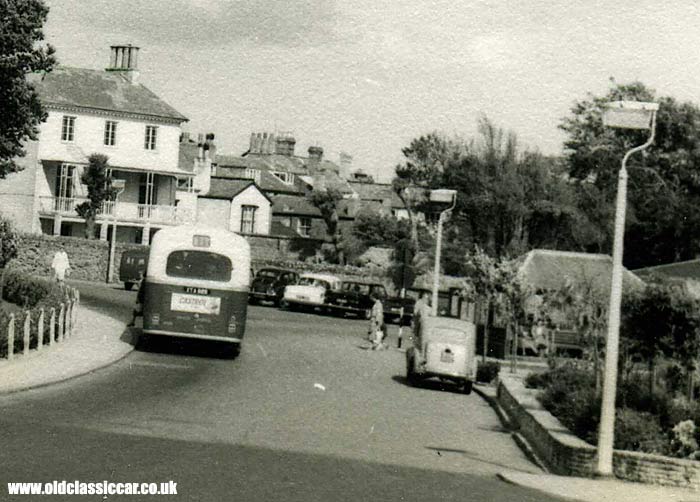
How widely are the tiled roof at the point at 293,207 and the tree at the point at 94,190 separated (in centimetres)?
2342

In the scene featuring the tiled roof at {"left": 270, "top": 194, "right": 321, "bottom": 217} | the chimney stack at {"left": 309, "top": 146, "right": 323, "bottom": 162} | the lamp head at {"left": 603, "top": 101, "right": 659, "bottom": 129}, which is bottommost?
the lamp head at {"left": 603, "top": 101, "right": 659, "bottom": 129}

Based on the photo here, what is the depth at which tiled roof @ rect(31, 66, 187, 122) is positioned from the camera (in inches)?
2376

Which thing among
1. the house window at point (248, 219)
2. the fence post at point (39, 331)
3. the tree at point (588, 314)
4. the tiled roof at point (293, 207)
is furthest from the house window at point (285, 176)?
the fence post at point (39, 331)

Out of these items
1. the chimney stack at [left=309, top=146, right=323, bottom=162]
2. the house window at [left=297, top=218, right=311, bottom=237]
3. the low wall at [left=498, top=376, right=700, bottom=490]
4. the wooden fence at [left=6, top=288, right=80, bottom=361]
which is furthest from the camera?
the chimney stack at [left=309, top=146, right=323, bottom=162]

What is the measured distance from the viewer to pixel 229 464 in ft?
37.0

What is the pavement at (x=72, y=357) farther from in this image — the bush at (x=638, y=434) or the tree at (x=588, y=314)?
the tree at (x=588, y=314)

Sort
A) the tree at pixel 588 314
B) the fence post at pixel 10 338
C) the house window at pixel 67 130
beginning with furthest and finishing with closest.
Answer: the house window at pixel 67 130
the fence post at pixel 10 338
the tree at pixel 588 314

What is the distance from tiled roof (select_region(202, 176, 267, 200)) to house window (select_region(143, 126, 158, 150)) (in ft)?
48.2

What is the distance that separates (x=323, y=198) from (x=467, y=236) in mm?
17521

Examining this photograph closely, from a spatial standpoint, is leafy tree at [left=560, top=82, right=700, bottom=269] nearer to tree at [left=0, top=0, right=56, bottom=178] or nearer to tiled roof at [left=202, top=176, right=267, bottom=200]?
tiled roof at [left=202, top=176, right=267, bottom=200]

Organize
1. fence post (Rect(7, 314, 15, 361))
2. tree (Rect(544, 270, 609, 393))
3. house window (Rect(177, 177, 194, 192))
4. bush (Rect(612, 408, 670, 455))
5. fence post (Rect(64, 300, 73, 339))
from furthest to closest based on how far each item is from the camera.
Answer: house window (Rect(177, 177, 194, 192))
fence post (Rect(64, 300, 73, 339))
fence post (Rect(7, 314, 15, 361))
tree (Rect(544, 270, 609, 393))
bush (Rect(612, 408, 670, 455))

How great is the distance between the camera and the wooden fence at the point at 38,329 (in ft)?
65.4

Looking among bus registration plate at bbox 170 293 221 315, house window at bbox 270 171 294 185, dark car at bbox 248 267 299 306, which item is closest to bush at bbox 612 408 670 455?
bus registration plate at bbox 170 293 221 315

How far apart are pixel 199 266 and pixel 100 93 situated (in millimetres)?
40347
